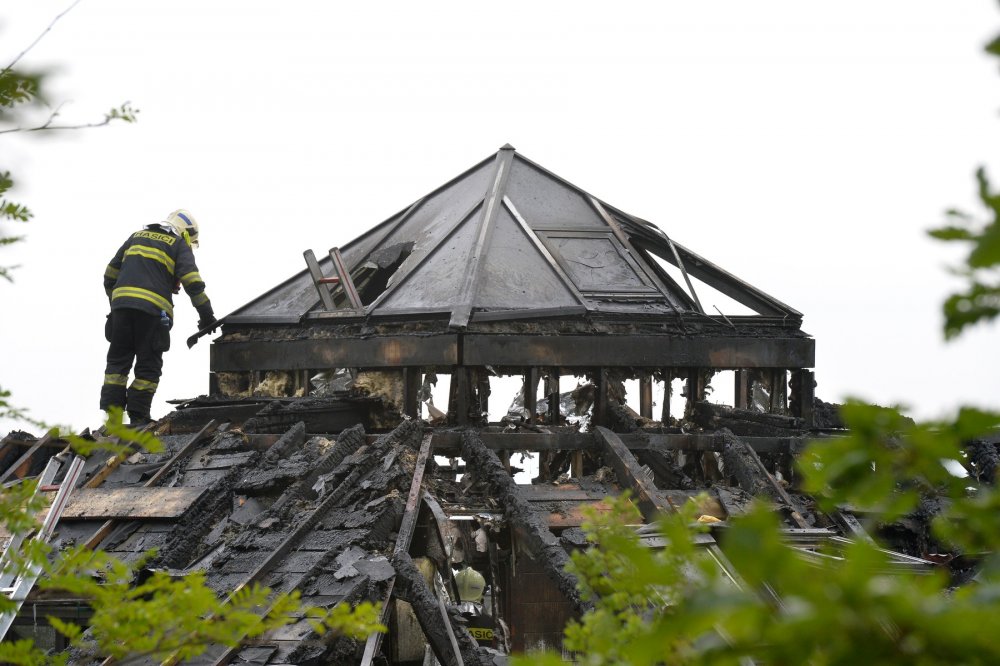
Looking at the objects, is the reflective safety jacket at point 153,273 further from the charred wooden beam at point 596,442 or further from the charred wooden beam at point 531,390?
the charred wooden beam at point 531,390

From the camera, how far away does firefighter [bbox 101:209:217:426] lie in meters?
9.80

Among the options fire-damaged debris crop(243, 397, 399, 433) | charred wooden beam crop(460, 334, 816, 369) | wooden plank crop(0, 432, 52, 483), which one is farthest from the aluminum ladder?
Result: charred wooden beam crop(460, 334, 816, 369)

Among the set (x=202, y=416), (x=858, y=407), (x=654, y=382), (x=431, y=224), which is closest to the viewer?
(x=858, y=407)

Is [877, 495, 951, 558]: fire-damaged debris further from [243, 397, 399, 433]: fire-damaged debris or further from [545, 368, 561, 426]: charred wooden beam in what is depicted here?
[243, 397, 399, 433]: fire-damaged debris

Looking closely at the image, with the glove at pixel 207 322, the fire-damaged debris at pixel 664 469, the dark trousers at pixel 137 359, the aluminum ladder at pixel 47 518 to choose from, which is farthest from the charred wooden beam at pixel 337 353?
the aluminum ladder at pixel 47 518

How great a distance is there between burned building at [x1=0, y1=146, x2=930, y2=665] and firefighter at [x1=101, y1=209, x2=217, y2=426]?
61 cm

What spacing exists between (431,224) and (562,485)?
429 cm

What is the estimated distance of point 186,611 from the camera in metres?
3.22

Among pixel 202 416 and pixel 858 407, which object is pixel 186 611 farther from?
pixel 202 416

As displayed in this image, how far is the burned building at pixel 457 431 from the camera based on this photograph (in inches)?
266

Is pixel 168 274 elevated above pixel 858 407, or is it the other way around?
pixel 168 274

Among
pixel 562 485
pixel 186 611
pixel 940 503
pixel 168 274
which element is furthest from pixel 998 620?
pixel 168 274

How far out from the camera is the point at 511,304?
962 centimetres

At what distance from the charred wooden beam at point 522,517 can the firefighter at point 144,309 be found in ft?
10.2
